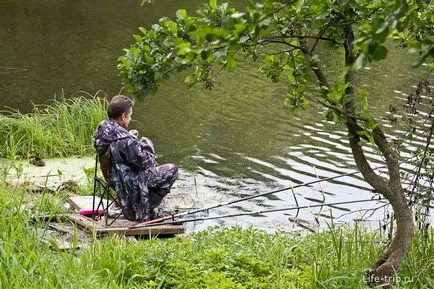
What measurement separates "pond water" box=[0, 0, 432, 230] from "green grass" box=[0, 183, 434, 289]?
A: 63.0 inches

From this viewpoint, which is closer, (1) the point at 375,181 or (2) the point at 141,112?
(1) the point at 375,181

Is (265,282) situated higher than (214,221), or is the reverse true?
(214,221)

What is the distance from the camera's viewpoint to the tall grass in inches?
392

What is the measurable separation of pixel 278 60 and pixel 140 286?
1600 millimetres

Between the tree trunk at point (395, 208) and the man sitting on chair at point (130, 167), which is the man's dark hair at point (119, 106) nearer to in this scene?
the man sitting on chair at point (130, 167)

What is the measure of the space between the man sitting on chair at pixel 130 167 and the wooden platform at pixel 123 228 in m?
0.20

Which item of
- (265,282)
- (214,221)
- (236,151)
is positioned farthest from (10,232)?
(236,151)

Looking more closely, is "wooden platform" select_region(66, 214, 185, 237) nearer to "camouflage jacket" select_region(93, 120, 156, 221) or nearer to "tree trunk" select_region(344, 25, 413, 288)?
"camouflage jacket" select_region(93, 120, 156, 221)

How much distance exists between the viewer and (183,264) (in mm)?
5184

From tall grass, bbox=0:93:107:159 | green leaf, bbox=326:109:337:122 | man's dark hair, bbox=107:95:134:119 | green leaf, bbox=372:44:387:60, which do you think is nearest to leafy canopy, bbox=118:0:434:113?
green leaf, bbox=326:109:337:122

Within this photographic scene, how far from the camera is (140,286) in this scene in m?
4.91

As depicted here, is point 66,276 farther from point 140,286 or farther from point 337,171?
point 337,171

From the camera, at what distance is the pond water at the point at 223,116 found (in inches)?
378

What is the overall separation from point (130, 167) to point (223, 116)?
6.14m
